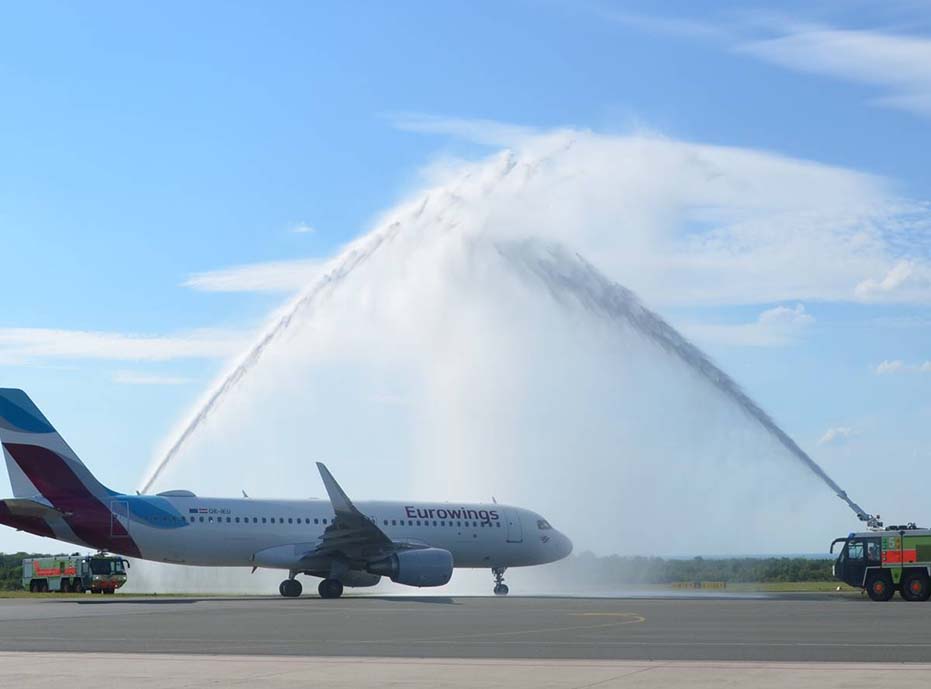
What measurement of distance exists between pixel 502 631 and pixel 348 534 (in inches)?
927

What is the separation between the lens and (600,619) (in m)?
31.1

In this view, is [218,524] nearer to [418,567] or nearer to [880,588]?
[418,567]

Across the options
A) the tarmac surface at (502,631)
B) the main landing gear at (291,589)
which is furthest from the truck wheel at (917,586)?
the main landing gear at (291,589)

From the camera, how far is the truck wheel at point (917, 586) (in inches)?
1673

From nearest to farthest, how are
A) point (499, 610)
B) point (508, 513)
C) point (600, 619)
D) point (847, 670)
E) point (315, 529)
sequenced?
1. point (847, 670)
2. point (600, 619)
3. point (499, 610)
4. point (315, 529)
5. point (508, 513)

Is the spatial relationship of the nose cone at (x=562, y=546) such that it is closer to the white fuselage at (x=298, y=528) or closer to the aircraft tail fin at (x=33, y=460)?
the white fuselage at (x=298, y=528)

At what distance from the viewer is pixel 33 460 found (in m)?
47.2

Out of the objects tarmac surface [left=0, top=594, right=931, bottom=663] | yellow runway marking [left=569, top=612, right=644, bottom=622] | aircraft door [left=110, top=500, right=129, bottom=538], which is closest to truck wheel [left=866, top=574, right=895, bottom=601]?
tarmac surface [left=0, top=594, right=931, bottom=663]

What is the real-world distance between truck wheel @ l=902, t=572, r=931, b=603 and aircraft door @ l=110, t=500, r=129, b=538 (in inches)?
1105

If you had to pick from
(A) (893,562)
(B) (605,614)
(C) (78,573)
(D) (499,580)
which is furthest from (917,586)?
(C) (78,573)

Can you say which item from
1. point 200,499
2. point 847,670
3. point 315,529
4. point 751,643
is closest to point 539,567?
point 315,529

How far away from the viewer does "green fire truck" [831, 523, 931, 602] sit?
42.7 metres

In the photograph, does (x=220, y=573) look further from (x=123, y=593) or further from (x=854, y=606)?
(x=854, y=606)

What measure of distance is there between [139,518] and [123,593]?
814 inches
